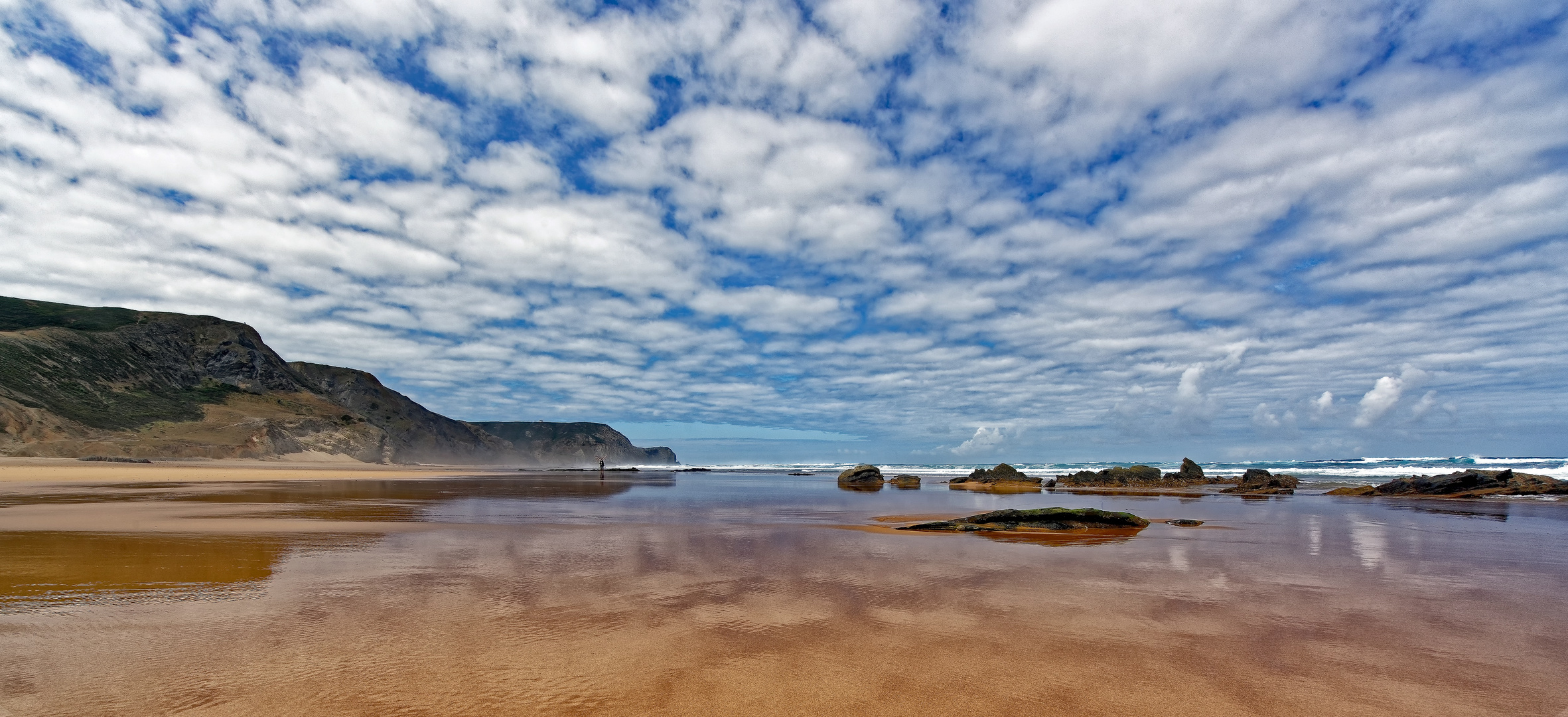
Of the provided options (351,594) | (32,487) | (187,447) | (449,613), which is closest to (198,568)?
(351,594)

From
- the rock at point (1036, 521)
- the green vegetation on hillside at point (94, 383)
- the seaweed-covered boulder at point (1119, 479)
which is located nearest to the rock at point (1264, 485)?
the seaweed-covered boulder at point (1119, 479)

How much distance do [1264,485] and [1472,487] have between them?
8.97m

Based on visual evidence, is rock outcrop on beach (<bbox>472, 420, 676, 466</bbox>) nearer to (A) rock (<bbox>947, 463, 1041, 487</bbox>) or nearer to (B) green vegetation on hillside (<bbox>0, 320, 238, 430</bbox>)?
(B) green vegetation on hillside (<bbox>0, 320, 238, 430</bbox>)

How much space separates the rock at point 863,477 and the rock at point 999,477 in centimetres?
559

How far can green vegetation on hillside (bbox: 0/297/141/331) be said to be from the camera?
7675cm

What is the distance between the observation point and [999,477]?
44.0 metres

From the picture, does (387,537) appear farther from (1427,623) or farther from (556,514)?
(1427,623)

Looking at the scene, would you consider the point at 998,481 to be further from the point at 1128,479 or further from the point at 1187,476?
the point at 1187,476

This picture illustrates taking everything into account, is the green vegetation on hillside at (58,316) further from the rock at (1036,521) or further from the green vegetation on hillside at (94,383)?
the rock at (1036,521)

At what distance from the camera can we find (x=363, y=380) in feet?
402

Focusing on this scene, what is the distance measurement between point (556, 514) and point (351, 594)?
447 inches

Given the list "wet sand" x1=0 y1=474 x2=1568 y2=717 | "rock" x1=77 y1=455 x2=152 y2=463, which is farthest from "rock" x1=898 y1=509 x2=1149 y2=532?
"rock" x1=77 y1=455 x2=152 y2=463

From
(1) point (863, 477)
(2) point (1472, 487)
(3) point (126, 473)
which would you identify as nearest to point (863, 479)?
(1) point (863, 477)

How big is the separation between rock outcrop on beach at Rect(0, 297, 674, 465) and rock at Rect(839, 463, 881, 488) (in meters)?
Result: 62.7
